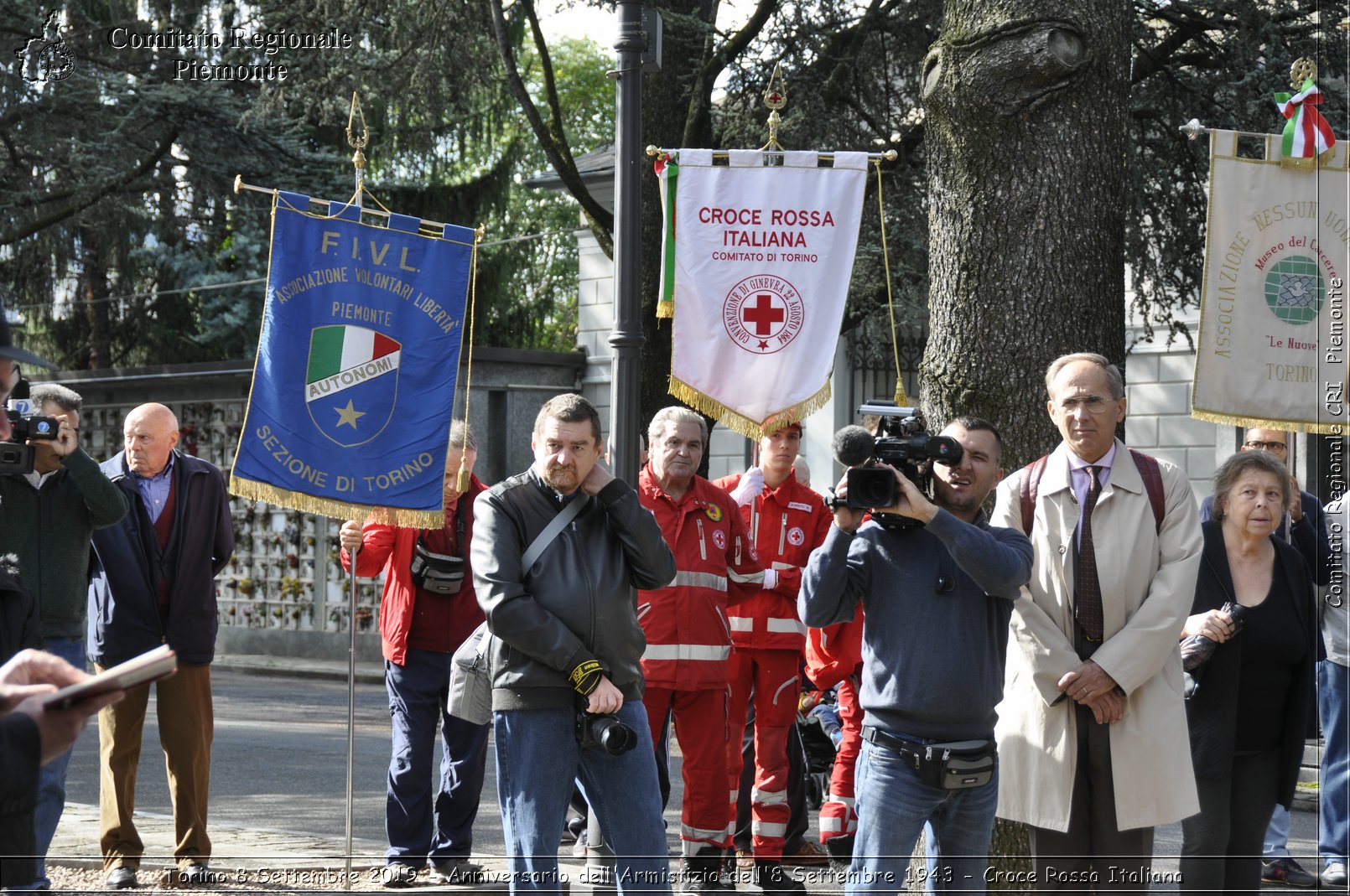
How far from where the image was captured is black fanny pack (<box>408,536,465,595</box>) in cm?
736

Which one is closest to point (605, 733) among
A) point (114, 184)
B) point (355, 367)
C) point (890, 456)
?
point (890, 456)

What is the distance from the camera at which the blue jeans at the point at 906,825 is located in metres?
4.80

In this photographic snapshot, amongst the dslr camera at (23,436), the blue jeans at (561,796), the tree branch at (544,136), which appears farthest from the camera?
the tree branch at (544,136)

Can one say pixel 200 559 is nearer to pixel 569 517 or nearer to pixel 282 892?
pixel 282 892

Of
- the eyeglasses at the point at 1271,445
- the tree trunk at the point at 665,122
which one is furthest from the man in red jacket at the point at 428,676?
the tree trunk at the point at 665,122

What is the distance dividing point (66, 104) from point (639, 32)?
43.3 feet

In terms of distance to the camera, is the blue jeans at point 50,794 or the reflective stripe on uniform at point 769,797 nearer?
the blue jeans at point 50,794

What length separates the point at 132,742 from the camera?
6984 millimetres

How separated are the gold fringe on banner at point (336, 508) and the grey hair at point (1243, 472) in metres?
3.54

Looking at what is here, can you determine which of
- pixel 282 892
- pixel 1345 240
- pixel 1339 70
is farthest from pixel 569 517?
pixel 1339 70

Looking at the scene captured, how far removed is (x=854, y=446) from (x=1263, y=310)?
385 cm

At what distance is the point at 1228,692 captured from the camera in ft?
18.5

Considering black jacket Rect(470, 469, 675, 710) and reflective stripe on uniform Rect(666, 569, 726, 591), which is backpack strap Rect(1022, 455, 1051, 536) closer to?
black jacket Rect(470, 469, 675, 710)

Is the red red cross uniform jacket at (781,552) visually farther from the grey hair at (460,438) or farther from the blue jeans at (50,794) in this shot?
the blue jeans at (50,794)
